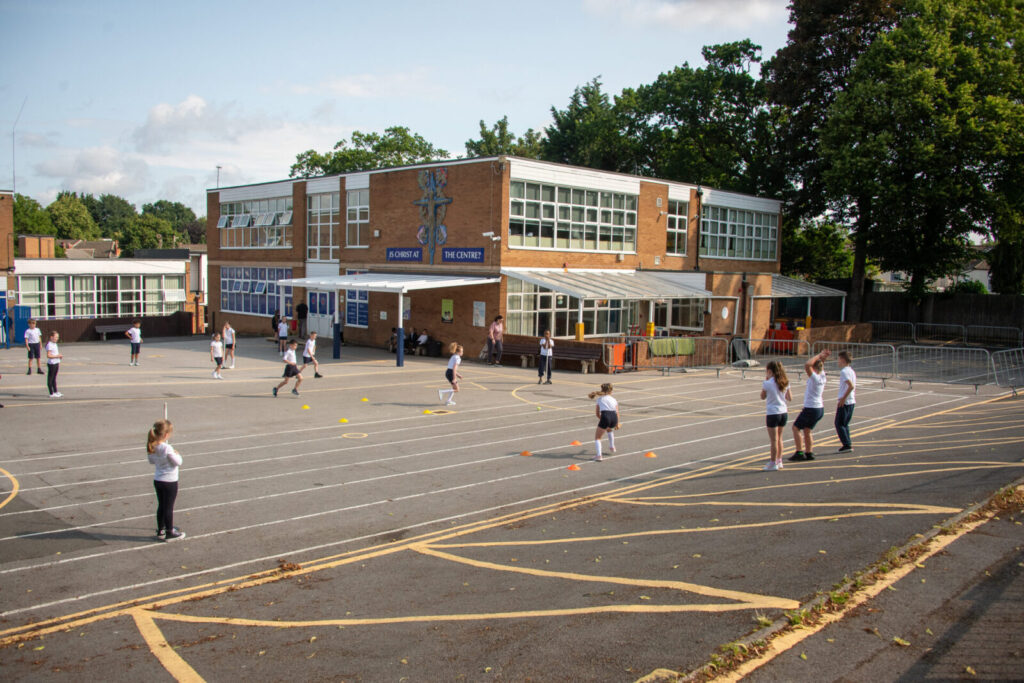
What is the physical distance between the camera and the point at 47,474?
40.0 feet

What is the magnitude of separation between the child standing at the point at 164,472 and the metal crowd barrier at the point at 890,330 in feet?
146

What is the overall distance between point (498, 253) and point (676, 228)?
40.2 ft

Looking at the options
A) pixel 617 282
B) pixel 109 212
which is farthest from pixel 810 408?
pixel 109 212

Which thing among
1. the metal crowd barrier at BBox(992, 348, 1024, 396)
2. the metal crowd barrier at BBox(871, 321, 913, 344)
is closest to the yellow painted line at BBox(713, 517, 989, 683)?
the metal crowd barrier at BBox(992, 348, 1024, 396)

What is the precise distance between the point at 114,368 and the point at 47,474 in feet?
50.4

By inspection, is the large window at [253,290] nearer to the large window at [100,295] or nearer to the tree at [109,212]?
the large window at [100,295]

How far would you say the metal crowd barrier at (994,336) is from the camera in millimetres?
40438

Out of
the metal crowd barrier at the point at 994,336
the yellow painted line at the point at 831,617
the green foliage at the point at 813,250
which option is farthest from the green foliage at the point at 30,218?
the yellow painted line at the point at 831,617

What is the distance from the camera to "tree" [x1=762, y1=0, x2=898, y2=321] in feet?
138

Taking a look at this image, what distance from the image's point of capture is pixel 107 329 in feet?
129

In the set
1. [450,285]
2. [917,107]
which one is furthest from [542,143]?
[450,285]

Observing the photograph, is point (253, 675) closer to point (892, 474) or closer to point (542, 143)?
point (892, 474)

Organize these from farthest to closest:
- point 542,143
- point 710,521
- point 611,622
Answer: point 542,143 < point 710,521 < point 611,622

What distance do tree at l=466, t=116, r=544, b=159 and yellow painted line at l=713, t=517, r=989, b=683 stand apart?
216 feet
